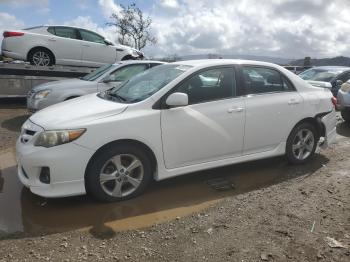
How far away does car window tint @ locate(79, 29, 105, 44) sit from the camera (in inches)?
489

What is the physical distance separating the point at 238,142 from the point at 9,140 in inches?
185

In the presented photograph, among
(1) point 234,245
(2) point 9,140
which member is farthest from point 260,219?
(2) point 9,140

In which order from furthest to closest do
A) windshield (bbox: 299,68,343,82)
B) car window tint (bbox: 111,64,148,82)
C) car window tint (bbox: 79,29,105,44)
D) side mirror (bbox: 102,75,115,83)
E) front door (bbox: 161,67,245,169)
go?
windshield (bbox: 299,68,343,82)
car window tint (bbox: 79,29,105,44)
car window tint (bbox: 111,64,148,82)
side mirror (bbox: 102,75,115,83)
front door (bbox: 161,67,245,169)

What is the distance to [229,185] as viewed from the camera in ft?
17.7

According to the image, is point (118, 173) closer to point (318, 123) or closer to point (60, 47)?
point (318, 123)

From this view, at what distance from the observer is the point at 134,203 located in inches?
188

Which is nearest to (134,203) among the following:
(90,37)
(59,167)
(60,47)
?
(59,167)

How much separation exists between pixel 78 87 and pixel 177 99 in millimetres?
4797

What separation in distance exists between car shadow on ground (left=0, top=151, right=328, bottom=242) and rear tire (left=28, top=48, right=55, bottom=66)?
6.51 m

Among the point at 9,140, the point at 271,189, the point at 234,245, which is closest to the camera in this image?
the point at 234,245

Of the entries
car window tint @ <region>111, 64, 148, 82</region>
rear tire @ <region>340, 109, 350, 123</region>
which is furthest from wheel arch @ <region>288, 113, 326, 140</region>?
car window tint @ <region>111, 64, 148, 82</region>

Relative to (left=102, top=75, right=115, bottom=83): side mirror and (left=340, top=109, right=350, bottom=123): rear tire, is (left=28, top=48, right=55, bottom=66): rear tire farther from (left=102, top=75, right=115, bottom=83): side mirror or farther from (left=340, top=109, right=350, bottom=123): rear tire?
(left=340, top=109, right=350, bottom=123): rear tire

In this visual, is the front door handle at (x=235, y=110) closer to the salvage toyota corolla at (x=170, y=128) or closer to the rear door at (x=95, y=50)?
the salvage toyota corolla at (x=170, y=128)

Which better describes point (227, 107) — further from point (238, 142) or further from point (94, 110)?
point (94, 110)
